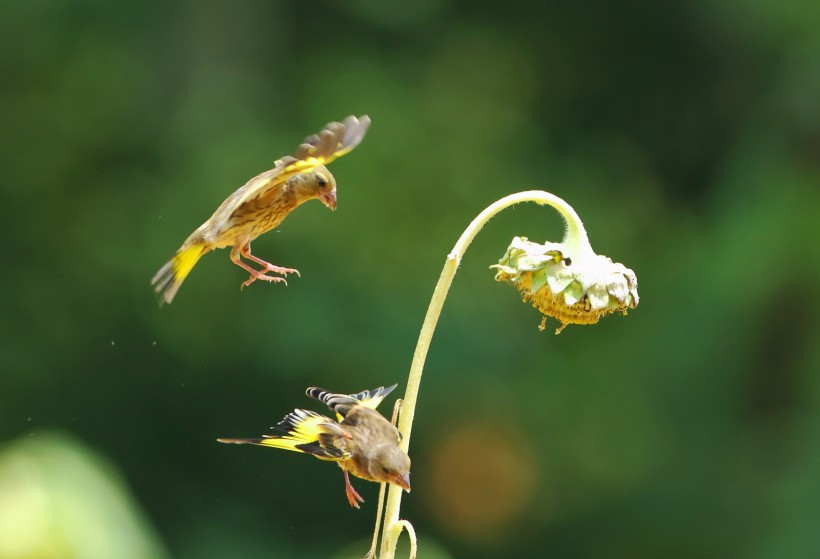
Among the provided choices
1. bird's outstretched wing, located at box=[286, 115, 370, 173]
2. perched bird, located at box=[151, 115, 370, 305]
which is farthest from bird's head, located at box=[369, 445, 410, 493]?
bird's outstretched wing, located at box=[286, 115, 370, 173]

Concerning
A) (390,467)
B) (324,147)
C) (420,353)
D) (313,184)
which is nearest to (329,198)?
(313,184)

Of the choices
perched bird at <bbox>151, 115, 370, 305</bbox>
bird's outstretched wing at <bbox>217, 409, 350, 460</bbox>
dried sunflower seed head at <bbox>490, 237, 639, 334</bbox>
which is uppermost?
dried sunflower seed head at <bbox>490, 237, 639, 334</bbox>

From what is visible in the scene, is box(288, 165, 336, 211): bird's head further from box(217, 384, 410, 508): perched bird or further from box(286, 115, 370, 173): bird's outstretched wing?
box(217, 384, 410, 508): perched bird

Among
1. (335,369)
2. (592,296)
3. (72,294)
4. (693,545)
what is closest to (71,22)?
(72,294)

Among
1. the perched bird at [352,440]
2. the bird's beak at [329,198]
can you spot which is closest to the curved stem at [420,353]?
the perched bird at [352,440]

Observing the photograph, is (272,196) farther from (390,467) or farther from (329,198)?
(390,467)
